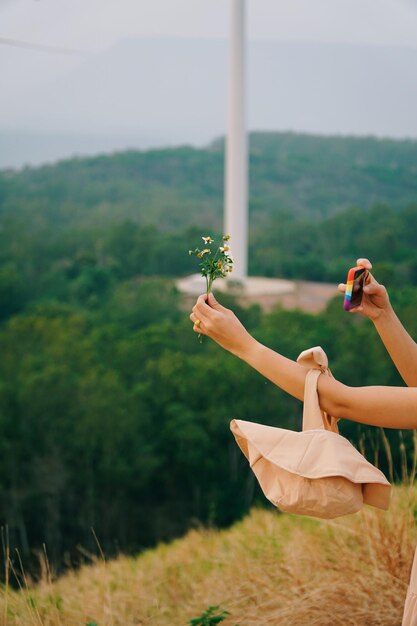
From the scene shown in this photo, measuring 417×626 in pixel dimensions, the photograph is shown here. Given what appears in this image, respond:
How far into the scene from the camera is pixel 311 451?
1767 mm

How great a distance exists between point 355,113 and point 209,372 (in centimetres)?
1078

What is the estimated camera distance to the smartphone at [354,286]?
1.83 metres

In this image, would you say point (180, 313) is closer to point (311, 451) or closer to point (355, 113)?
point (355, 113)

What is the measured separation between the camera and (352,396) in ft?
6.00

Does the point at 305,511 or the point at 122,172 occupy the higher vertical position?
the point at 122,172

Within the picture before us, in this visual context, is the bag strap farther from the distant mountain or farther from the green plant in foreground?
the distant mountain

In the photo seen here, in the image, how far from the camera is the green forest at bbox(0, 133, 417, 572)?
1286 cm

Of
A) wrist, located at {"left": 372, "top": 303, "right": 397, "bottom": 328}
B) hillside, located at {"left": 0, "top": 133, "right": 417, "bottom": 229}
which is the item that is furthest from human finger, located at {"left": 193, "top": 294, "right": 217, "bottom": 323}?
hillside, located at {"left": 0, "top": 133, "right": 417, "bottom": 229}

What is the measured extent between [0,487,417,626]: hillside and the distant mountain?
19.6 metres

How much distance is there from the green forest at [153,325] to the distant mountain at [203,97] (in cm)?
65

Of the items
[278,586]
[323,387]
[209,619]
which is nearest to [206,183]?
[278,586]

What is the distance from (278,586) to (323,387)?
1399 millimetres

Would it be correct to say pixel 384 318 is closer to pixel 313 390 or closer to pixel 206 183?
pixel 313 390

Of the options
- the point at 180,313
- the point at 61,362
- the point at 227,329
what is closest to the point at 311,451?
the point at 227,329
